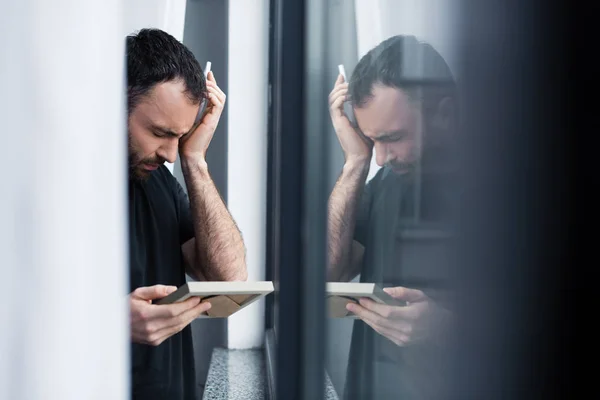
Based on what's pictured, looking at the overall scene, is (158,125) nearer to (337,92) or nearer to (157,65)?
(157,65)

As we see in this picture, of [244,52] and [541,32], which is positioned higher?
[244,52]

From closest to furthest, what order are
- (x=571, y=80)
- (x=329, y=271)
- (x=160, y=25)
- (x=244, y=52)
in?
(x=571, y=80) < (x=329, y=271) < (x=160, y=25) < (x=244, y=52)

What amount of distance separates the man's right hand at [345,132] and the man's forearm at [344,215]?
0.01 meters

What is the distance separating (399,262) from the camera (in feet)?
1.86

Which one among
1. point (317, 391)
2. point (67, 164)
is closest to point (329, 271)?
point (317, 391)

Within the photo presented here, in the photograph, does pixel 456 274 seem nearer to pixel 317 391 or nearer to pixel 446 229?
pixel 446 229

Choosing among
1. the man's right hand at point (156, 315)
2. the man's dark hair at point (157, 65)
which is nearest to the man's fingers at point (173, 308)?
the man's right hand at point (156, 315)

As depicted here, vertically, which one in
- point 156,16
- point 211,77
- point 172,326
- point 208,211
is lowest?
point 172,326

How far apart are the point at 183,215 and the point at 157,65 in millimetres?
364

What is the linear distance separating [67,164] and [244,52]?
73 cm

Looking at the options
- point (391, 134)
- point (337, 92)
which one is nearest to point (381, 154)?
point (391, 134)

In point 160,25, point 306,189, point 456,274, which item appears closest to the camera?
point 456,274

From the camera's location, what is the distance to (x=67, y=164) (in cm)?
126

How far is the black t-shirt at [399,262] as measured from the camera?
0.42 m
